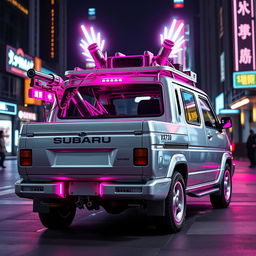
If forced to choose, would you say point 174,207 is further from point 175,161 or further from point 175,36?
point 175,36

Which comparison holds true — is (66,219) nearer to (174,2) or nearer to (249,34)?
(249,34)

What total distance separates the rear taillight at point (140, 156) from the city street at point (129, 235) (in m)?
0.94

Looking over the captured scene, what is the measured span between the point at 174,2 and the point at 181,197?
507ft

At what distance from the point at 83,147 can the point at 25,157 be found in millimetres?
800

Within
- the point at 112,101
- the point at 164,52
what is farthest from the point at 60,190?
the point at 164,52

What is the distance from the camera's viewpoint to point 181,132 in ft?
22.6

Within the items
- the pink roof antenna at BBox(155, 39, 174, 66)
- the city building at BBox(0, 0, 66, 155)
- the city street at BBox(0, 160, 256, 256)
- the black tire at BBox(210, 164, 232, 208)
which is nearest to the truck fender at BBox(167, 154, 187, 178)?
the city street at BBox(0, 160, 256, 256)

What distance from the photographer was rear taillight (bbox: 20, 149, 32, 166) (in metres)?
6.36

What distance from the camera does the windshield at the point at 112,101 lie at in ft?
23.1

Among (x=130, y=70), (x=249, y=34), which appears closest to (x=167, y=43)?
(x=130, y=70)

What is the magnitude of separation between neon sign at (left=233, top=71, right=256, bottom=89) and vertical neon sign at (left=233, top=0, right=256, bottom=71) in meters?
1.71

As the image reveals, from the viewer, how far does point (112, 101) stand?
793cm

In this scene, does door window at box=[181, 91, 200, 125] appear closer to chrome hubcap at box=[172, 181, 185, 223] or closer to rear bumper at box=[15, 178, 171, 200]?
chrome hubcap at box=[172, 181, 185, 223]

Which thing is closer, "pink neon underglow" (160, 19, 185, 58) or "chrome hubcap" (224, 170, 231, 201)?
"chrome hubcap" (224, 170, 231, 201)
